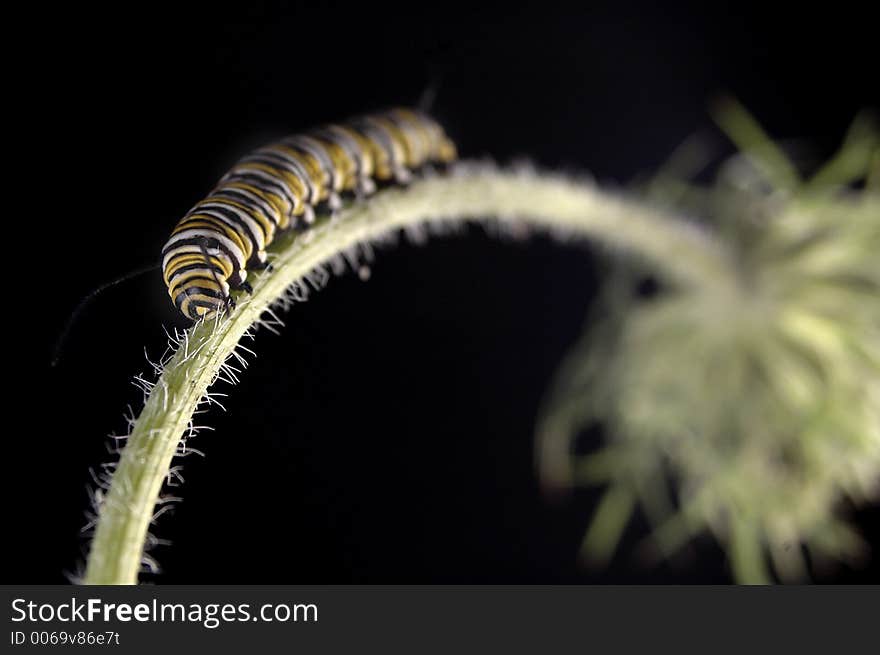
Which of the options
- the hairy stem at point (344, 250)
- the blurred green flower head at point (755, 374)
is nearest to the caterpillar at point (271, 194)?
the hairy stem at point (344, 250)

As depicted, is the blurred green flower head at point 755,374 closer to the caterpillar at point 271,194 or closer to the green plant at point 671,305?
the green plant at point 671,305

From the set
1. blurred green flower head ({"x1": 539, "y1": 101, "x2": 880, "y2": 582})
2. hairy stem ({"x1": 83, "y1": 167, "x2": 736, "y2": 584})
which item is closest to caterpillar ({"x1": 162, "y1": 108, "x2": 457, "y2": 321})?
hairy stem ({"x1": 83, "y1": 167, "x2": 736, "y2": 584})

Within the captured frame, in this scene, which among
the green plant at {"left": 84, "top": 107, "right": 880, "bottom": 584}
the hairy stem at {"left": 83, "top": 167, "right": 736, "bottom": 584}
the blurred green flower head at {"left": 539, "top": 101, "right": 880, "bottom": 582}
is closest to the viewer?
the hairy stem at {"left": 83, "top": 167, "right": 736, "bottom": 584}

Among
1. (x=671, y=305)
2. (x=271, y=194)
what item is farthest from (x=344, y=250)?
(x=671, y=305)

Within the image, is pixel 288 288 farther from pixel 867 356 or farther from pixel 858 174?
pixel 858 174

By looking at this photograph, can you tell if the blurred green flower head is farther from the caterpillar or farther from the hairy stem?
the caterpillar

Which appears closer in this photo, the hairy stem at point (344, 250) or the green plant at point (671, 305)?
the hairy stem at point (344, 250)
